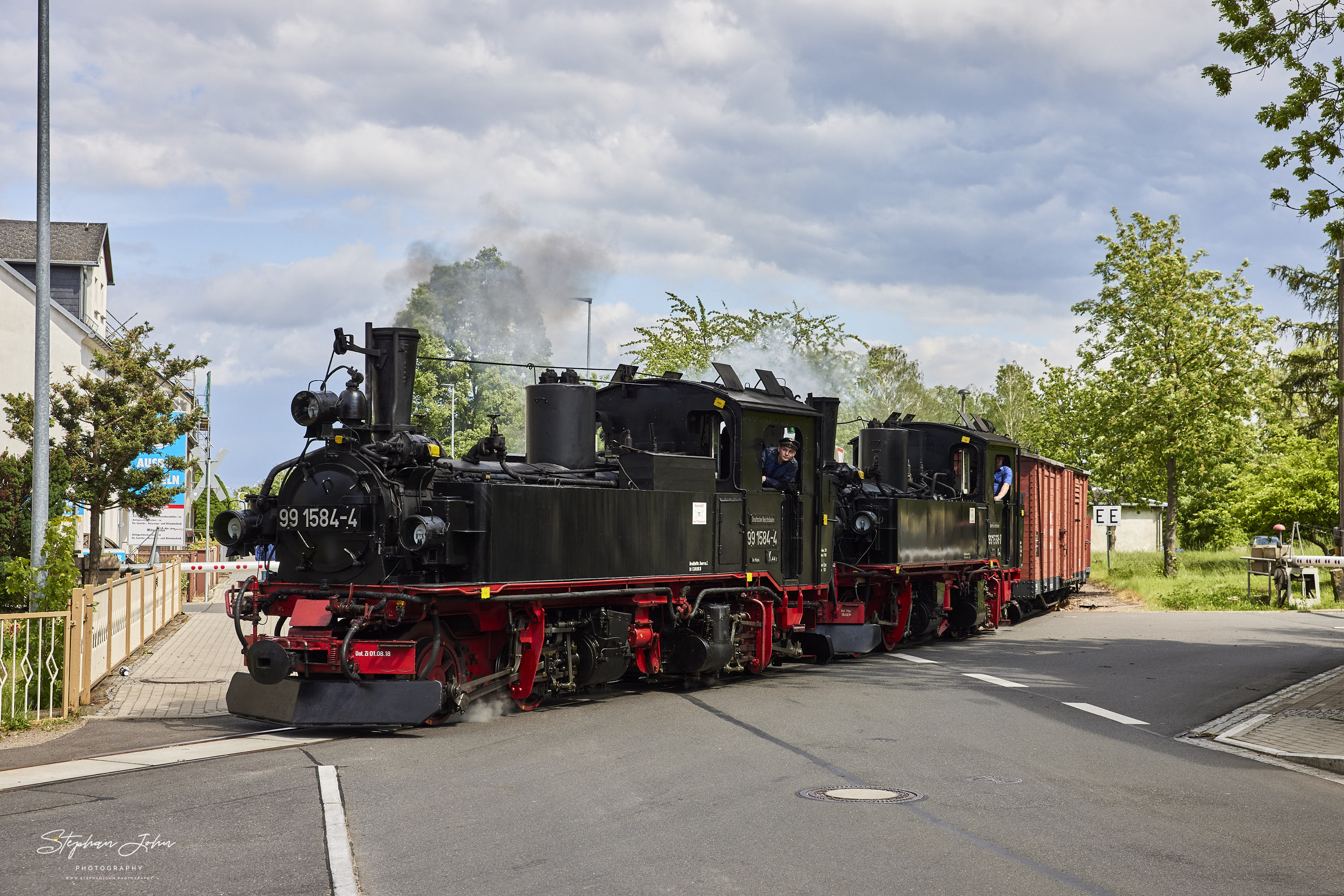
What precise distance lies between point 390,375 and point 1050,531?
17.0m

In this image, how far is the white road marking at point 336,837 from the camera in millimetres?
5395

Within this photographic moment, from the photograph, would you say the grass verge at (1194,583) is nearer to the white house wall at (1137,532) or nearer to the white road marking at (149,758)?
the white house wall at (1137,532)

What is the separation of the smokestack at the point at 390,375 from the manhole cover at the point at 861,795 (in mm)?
4688

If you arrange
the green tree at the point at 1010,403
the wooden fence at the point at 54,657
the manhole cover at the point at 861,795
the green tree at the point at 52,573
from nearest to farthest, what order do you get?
the manhole cover at the point at 861,795
the wooden fence at the point at 54,657
the green tree at the point at 52,573
the green tree at the point at 1010,403

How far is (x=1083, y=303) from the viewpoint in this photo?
1320 inches

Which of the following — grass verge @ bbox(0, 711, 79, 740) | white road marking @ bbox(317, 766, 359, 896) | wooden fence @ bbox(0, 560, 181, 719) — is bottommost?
grass verge @ bbox(0, 711, 79, 740)

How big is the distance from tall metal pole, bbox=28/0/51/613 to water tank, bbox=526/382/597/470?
496cm

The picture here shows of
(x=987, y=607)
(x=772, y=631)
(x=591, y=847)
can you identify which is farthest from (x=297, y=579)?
(x=987, y=607)

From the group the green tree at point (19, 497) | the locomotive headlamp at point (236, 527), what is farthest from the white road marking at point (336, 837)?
the green tree at point (19, 497)

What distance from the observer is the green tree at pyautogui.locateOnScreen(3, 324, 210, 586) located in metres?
27.3

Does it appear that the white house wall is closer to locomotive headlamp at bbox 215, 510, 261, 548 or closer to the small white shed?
the small white shed

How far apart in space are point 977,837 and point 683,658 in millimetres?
6078

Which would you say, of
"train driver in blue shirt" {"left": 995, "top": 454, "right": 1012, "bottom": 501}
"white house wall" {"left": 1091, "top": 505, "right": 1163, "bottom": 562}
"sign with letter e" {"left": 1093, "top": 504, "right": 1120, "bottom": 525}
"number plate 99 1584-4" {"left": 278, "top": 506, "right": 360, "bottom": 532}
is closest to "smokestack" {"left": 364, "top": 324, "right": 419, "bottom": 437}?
"number plate 99 1584-4" {"left": 278, "top": 506, "right": 360, "bottom": 532}

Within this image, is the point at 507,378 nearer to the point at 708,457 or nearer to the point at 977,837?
the point at 708,457
